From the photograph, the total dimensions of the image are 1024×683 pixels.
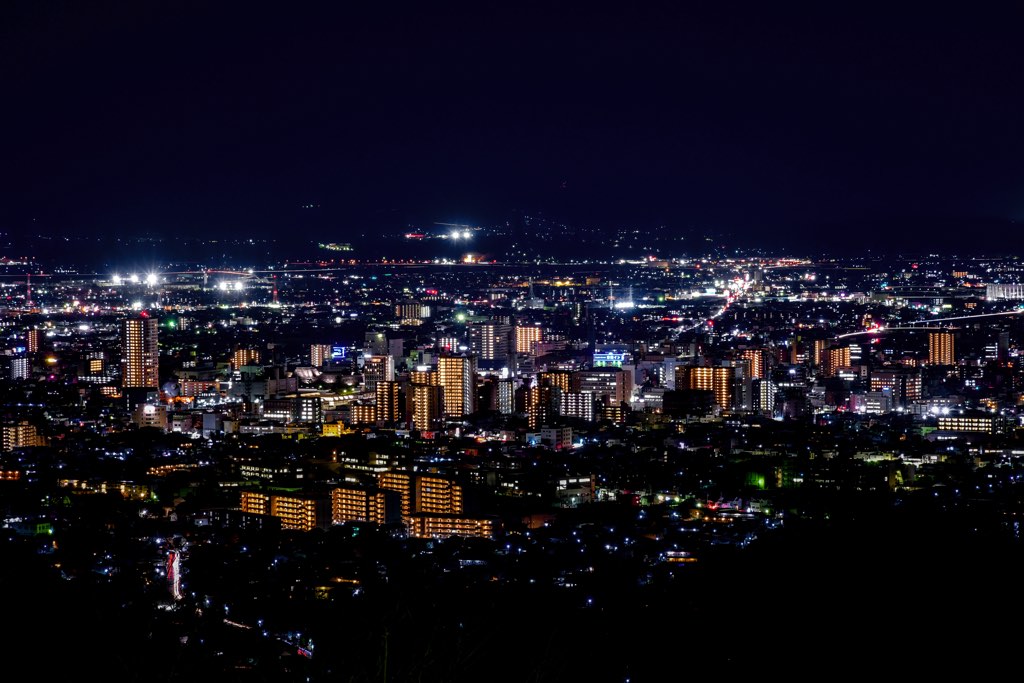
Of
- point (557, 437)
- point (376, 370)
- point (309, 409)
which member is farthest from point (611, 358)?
point (557, 437)

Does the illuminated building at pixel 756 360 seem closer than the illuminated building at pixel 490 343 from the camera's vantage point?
A: Yes

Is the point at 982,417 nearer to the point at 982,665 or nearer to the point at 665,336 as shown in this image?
the point at 665,336

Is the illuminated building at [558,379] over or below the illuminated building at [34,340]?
below

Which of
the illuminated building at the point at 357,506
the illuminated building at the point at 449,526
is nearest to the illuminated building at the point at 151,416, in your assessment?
the illuminated building at the point at 357,506

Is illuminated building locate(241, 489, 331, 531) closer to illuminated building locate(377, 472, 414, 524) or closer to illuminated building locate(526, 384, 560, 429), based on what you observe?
illuminated building locate(377, 472, 414, 524)

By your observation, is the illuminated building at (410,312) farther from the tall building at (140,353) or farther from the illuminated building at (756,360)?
the illuminated building at (756,360)

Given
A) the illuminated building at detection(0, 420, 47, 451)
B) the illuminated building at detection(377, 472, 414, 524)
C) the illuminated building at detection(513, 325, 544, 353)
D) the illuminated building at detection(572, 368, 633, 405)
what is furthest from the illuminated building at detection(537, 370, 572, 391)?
the illuminated building at detection(377, 472, 414, 524)
